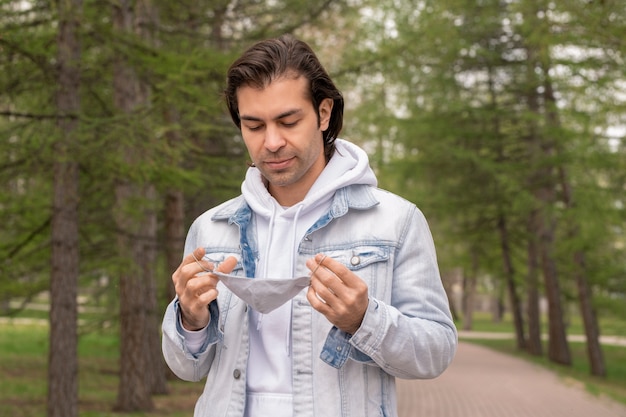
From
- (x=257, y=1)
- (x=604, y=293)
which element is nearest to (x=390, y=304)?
(x=257, y=1)

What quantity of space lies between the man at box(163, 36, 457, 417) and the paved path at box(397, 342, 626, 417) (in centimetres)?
1087

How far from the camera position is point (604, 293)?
22.1 m

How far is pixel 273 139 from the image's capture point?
2.52 m

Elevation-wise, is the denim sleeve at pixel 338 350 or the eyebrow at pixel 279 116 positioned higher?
the eyebrow at pixel 279 116

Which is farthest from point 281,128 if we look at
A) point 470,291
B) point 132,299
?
point 470,291

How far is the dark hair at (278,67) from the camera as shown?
254 cm

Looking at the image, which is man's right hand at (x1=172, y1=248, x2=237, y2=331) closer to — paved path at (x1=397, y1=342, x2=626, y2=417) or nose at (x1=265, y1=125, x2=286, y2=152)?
nose at (x1=265, y1=125, x2=286, y2=152)

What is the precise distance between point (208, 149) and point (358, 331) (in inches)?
556

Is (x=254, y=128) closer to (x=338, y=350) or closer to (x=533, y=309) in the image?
(x=338, y=350)

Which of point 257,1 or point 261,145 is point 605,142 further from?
point 261,145

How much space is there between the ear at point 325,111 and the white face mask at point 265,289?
595 millimetres

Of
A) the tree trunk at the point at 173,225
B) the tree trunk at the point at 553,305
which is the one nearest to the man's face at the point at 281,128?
the tree trunk at the point at 173,225

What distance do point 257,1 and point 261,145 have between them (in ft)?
40.5

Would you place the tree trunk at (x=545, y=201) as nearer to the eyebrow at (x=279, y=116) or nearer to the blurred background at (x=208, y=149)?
the blurred background at (x=208, y=149)
